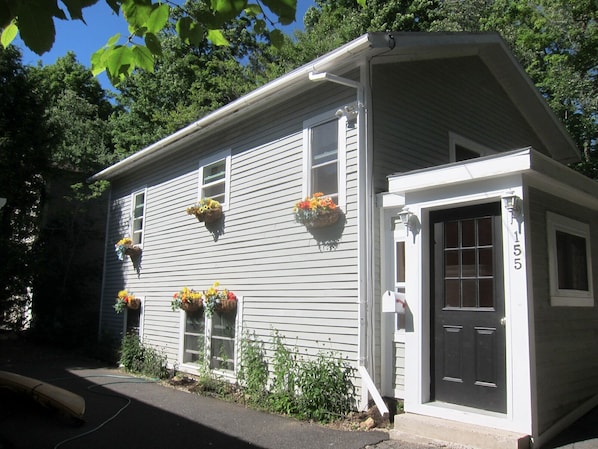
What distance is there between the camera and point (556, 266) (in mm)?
5852

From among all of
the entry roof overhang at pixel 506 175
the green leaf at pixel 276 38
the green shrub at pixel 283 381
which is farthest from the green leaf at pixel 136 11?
the green shrub at pixel 283 381

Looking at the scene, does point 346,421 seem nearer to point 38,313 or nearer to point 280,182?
point 280,182

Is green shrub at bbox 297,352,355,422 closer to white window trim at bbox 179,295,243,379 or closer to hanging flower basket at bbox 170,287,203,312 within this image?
white window trim at bbox 179,295,243,379

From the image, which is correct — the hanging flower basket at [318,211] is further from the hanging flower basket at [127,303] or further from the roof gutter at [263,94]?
the hanging flower basket at [127,303]

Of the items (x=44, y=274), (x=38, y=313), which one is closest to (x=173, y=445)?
(x=44, y=274)

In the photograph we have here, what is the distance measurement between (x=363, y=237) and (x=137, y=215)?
812 cm

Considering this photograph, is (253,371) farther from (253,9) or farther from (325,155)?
(253,9)

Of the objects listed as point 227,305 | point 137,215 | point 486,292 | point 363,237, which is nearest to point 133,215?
point 137,215

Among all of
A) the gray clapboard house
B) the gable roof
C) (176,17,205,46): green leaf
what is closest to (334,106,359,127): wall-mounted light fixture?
the gray clapboard house

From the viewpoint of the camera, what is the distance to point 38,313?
50.2 ft

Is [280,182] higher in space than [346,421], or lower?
higher

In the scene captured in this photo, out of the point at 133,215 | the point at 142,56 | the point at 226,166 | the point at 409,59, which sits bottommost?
the point at 142,56

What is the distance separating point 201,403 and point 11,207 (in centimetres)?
923

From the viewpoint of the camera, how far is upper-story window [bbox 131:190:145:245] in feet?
42.3
